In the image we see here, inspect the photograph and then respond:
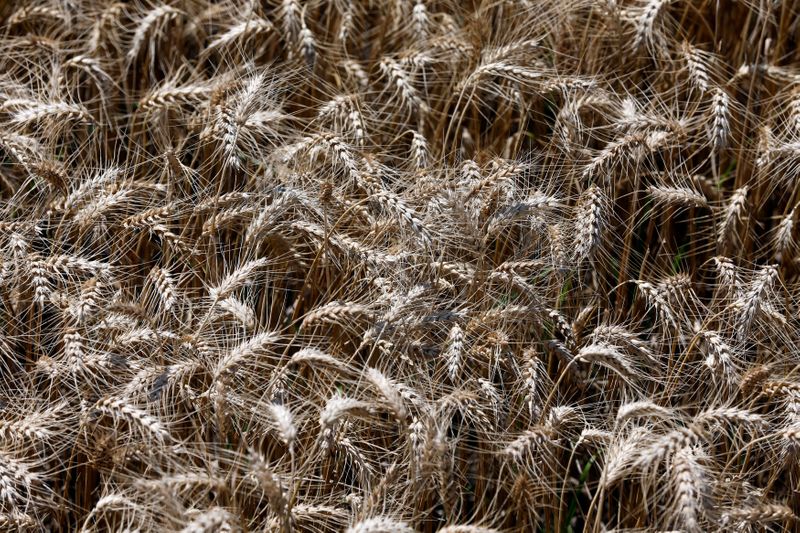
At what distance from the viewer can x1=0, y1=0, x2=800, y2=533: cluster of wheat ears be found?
96.8 inches

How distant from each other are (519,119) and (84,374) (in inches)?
68.8

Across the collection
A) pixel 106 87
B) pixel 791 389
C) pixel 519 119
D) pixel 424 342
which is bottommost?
pixel 791 389

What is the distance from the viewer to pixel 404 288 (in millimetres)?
2668

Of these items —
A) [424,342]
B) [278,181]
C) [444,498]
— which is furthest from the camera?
[278,181]

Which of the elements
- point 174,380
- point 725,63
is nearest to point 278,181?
point 174,380

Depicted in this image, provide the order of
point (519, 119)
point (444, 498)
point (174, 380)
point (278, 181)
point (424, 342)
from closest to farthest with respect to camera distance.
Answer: point (444, 498) < point (174, 380) < point (424, 342) < point (278, 181) < point (519, 119)

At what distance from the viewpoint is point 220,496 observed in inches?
95.0

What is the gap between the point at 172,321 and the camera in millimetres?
2768

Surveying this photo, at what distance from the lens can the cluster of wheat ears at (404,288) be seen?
246 centimetres

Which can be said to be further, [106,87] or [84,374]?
[106,87]

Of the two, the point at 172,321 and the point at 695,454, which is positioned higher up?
the point at 172,321

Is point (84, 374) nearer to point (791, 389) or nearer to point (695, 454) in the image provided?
point (695, 454)

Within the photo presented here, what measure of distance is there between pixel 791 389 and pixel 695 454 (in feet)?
→ 1.40

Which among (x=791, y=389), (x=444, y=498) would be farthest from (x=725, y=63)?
(x=444, y=498)
